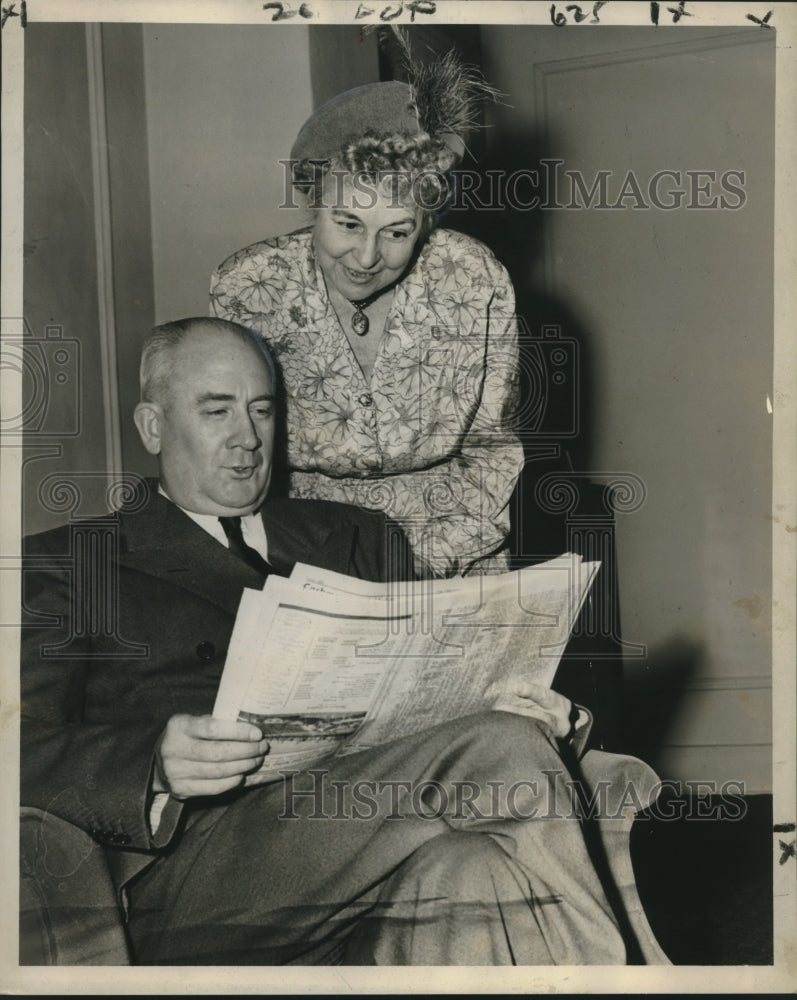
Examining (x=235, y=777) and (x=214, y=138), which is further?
(x=214, y=138)

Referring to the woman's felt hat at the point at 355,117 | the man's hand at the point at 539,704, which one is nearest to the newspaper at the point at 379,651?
the man's hand at the point at 539,704

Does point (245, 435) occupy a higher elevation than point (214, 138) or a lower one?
lower

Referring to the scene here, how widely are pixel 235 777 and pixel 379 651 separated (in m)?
0.33

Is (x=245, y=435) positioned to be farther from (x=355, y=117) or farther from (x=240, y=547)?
(x=355, y=117)

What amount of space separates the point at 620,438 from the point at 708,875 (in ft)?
2.74

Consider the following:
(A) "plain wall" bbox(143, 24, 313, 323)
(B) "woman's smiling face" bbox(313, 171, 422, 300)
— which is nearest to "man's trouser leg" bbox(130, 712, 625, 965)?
(B) "woman's smiling face" bbox(313, 171, 422, 300)

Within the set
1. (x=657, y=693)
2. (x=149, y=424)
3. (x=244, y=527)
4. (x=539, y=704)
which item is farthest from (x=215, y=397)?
(x=657, y=693)

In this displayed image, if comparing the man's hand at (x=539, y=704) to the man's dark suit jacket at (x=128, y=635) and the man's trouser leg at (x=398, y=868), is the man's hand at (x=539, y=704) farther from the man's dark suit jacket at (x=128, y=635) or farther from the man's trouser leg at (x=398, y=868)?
the man's dark suit jacket at (x=128, y=635)

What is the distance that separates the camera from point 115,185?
2129mm

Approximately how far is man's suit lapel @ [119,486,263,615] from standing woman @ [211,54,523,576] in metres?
0.19

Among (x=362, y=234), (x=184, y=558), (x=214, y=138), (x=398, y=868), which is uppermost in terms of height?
(x=214, y=138)

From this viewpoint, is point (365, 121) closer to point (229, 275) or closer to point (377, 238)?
point (377, 238)

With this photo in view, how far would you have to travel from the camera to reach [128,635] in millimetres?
2062

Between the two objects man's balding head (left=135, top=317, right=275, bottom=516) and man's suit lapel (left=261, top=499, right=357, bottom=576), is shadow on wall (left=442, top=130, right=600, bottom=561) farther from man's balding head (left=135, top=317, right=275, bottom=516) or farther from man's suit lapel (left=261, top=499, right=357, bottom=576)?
man's balding head (left=135, top=317, right=275, bottom=516)
